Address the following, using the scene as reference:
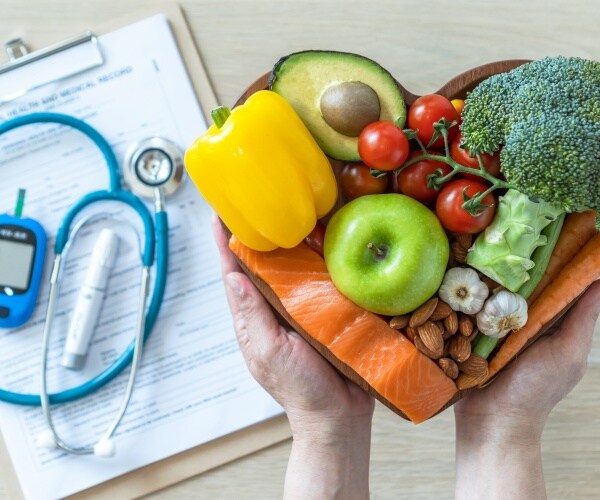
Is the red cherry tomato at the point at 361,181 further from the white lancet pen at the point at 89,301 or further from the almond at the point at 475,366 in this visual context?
the white lancet pen at the point at 89,301

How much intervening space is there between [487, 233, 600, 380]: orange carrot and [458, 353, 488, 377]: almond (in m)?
0.02

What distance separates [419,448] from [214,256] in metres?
0.40

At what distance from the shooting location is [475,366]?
0.72 meters

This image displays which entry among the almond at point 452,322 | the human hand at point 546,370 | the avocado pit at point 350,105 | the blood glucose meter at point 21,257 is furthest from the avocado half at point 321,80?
the blood glucose meter at point 21,257

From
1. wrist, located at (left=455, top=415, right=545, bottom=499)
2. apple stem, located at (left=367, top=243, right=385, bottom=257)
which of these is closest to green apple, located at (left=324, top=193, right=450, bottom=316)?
apple stem, located at (left=367, top=243, right=385, bottom=257)

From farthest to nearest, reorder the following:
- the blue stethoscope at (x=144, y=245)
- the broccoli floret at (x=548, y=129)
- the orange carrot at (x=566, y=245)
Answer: the blue stethoscope at (x=144, y=245), the orange carrot at (x=566, y=245), the broccoli floret at (x=548, y=129)

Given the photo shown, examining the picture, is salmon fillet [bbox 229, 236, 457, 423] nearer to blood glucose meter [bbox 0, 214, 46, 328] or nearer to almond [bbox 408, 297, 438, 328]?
almond [bbox 408, 297, 438, 328]

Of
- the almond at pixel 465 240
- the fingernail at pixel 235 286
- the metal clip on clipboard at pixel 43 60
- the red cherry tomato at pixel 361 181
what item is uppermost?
the metal clip on clipboard at pixel 43 60

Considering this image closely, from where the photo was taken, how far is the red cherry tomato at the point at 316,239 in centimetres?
77

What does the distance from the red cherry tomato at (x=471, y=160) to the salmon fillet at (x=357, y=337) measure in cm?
19

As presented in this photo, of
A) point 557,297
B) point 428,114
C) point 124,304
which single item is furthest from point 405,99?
point 124,304

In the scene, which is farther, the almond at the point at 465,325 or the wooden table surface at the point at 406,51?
the wooden table surface at the point at 406,51

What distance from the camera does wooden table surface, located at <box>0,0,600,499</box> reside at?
937 mm

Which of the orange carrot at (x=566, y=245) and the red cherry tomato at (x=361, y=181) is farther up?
the red cherry tomato at (x=361, y=181)
